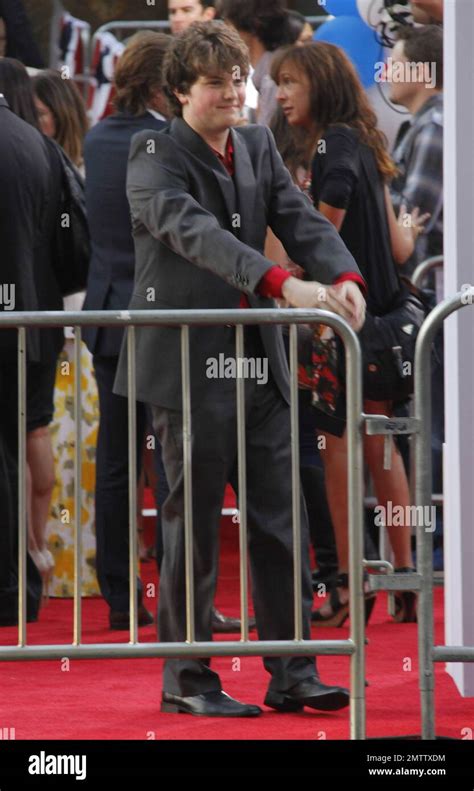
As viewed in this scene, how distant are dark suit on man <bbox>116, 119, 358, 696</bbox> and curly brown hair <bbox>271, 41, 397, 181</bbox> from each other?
1.38 m

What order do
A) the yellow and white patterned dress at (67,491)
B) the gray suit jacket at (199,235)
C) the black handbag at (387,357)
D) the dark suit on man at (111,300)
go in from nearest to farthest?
1. the gray suit jacket at (199,235)
2. the black handbag at (387,357)
3. the dark suit on man at (111,300)
4. the yellow and white patterned dress at (67,491)

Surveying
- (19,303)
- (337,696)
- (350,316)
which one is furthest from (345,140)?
(337,696)

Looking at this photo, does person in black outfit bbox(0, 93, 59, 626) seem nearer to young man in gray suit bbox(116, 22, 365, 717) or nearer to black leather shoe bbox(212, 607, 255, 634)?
black leather shoe bbox(212, 607, 255, 634)

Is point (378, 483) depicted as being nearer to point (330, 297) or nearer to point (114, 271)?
point (114, 271)

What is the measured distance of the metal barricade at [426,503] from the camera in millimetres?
3891

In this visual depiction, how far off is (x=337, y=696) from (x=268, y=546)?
0.41m

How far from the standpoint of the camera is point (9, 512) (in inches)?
223

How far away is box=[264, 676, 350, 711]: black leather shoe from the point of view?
14.0 feet

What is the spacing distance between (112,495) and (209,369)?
146 centimetres

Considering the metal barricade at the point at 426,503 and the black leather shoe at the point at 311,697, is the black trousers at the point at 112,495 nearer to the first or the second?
the black leather shoe at the point at 311,697

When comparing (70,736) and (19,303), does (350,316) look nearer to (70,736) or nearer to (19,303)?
(70,736)

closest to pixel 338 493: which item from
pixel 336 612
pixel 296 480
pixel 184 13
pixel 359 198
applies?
pixel 336 612

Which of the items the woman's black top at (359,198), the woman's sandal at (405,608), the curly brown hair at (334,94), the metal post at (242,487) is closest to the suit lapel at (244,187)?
the metal post at (242,487)

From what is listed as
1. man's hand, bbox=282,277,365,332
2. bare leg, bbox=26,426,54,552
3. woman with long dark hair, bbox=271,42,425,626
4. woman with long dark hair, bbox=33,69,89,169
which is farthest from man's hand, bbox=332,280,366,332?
woman with long dark hair, bbox=33,69,89,169
